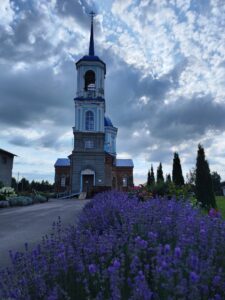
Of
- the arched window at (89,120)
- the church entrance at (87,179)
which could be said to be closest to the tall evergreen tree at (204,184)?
the church entrance at (87,179)

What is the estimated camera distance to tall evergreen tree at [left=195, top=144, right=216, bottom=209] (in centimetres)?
1387

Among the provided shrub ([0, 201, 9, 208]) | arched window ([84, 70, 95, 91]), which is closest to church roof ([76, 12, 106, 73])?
arched window ([84, 70, 95, 91])

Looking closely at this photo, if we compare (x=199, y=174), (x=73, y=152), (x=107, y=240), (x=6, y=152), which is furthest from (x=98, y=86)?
(x=107, y=240)

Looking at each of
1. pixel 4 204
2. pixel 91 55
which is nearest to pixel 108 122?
pixel 91 55

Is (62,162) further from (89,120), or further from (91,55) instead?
(91,55)

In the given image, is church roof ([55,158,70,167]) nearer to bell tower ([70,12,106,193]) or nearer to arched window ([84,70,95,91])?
bell tower ([70,12,106,193])

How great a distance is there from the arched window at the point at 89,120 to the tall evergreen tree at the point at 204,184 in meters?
22.8

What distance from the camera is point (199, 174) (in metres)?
14.8

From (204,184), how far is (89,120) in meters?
24.5

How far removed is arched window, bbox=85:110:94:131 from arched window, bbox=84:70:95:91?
11.7ft

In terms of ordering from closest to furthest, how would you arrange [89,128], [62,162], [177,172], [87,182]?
[177,172]
[87,182]
[89,128]
[62,162]

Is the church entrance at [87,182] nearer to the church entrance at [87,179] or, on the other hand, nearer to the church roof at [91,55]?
the church entrance at [87,179]

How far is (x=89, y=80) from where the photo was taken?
125ft

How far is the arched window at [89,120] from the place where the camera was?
36.5 meters
